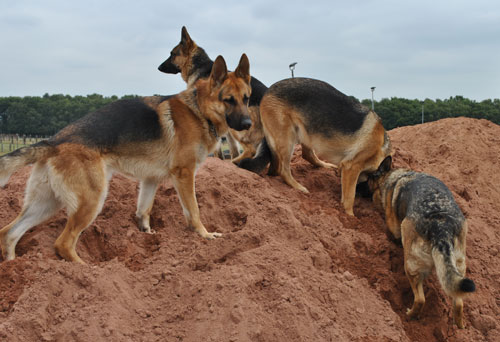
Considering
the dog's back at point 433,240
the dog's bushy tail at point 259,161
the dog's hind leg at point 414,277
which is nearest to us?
the dog's back at point 433,240

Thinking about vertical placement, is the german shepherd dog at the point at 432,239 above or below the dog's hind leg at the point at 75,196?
below

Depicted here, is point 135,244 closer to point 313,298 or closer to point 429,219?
point 313,298

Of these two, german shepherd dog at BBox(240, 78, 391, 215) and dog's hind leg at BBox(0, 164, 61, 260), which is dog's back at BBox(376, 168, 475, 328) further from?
dog's hind leg at BBox(0, 164, 61, 260)

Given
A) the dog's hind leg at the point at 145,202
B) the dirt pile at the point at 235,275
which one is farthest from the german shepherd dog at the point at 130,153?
the dirt pile at the point at 235,275

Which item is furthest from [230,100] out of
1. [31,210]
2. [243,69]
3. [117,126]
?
[31,210]

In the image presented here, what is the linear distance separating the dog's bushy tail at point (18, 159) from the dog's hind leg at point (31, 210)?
0.39 feet

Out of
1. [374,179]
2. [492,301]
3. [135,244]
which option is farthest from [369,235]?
[135,244]

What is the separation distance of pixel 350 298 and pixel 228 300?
1493mm

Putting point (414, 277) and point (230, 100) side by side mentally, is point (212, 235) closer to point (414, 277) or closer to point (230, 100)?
point (230, 100)

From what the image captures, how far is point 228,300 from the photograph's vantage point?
14.1ft

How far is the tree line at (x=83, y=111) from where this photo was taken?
A: 29.5 meters

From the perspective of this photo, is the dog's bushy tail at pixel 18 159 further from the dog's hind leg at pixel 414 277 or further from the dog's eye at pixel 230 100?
the dog's hind leg at pixel 414 277

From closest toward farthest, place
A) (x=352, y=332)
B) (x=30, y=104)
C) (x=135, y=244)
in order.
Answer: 1. (x=352, y=332)
2. (x=135, y=244)
3. (x=30, y=104)

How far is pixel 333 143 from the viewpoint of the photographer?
24.9 ft
